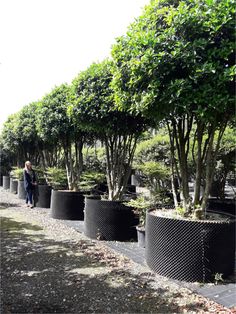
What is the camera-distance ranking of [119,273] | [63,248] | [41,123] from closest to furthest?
[119,273], [63,248], [41,123]

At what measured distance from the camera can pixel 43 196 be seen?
31.5 ft

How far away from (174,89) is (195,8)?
0.99 metres

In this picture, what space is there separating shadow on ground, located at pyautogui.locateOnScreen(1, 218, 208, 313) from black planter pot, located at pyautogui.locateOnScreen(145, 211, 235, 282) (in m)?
0.39

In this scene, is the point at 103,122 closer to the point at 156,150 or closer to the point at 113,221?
the point at 113,221

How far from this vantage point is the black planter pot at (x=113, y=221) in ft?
18.5

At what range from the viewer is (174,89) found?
3.51 meters

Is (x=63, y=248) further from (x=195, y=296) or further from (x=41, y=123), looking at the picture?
(x=41, y=123)

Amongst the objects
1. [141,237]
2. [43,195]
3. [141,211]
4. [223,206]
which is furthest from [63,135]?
[223,206]

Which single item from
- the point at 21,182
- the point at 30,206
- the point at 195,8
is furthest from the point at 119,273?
the point at 21,182

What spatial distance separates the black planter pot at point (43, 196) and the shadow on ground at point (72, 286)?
4.42 m

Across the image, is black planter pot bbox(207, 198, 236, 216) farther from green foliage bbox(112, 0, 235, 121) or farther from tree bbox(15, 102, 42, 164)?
tree bbox(15, 102, 42, 164)

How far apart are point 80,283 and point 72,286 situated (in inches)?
5.0

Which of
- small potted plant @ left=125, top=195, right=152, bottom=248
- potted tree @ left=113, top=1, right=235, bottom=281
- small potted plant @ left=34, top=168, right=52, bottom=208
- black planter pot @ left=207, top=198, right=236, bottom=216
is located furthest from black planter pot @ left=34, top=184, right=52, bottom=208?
potted tree @ left=113, top=1, right=235, bottom=281

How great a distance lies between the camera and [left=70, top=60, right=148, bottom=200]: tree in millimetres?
5609
